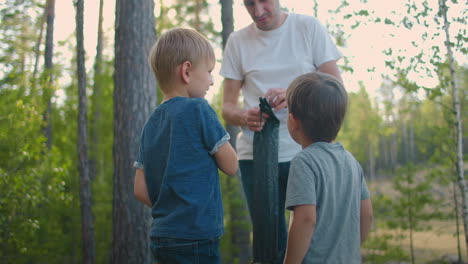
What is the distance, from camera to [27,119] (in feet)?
15.7

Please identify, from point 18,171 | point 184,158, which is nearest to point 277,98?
point 184,158

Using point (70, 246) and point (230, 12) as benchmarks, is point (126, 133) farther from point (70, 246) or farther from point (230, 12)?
point (70, 246)

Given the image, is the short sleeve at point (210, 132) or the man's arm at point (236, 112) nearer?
the short sleeve at point (210, 132)

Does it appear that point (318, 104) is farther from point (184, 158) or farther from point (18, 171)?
point (18, 171)

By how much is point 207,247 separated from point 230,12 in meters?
6.90

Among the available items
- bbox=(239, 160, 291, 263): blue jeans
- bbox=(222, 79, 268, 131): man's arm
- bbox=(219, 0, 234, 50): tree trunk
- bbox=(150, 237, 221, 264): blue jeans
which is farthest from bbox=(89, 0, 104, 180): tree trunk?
bbox=(150, 237, 221, 264): blue jeans

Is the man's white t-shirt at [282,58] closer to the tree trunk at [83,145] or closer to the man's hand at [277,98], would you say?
the man's hand at [277,98]

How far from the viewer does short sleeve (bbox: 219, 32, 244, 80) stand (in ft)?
9.17

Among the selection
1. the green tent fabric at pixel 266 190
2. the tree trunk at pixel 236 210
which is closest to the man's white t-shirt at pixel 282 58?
the green tent fabric at pixel 266 190

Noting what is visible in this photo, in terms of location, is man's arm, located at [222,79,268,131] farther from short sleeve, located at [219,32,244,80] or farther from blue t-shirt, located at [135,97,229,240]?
blue t-shirt, located at [135,97,229,240]

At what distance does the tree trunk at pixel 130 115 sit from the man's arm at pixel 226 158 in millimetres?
2619

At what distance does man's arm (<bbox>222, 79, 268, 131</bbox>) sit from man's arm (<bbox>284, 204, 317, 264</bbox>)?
731 mm

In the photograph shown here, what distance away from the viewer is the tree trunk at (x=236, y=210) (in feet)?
25.2

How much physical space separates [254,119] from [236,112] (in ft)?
0.90
